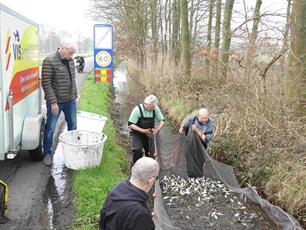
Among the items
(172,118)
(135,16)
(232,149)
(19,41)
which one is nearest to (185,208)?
(232,149)

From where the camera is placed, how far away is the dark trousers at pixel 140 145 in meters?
7.52

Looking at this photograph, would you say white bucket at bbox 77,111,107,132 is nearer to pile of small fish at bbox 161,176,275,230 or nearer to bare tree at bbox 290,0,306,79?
pile of small fish at bbox 161,176,275,230

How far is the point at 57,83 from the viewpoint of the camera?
22.9 ft

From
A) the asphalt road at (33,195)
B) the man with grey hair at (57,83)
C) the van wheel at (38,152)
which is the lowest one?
the asphalt road at (33,195)

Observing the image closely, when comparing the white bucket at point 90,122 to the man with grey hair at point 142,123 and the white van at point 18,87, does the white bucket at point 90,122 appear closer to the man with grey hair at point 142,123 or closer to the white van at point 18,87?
the white van at point 18,87

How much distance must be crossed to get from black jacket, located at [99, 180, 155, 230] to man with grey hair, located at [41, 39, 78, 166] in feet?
13.8

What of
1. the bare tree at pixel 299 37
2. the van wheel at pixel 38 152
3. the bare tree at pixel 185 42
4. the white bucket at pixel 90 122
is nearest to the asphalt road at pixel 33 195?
the van wheel at pixel 38 152

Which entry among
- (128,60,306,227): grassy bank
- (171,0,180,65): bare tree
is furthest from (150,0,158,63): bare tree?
(128,60,306,227): grassy bank

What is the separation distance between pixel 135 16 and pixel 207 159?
2029cm

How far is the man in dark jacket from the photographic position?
2.81 m

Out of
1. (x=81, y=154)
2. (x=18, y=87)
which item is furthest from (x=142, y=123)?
(x=18, y=87)

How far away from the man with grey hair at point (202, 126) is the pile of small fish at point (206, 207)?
0.78 meters

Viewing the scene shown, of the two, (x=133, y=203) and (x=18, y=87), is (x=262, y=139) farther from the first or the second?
(x=133, y=203)

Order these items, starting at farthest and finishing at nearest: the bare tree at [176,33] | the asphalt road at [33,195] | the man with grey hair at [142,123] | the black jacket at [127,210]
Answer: the bare tree at [176,33] → the man with grey hair at [142,123] → the asphalt road at [33,195] → the black jacket at [127,210]
